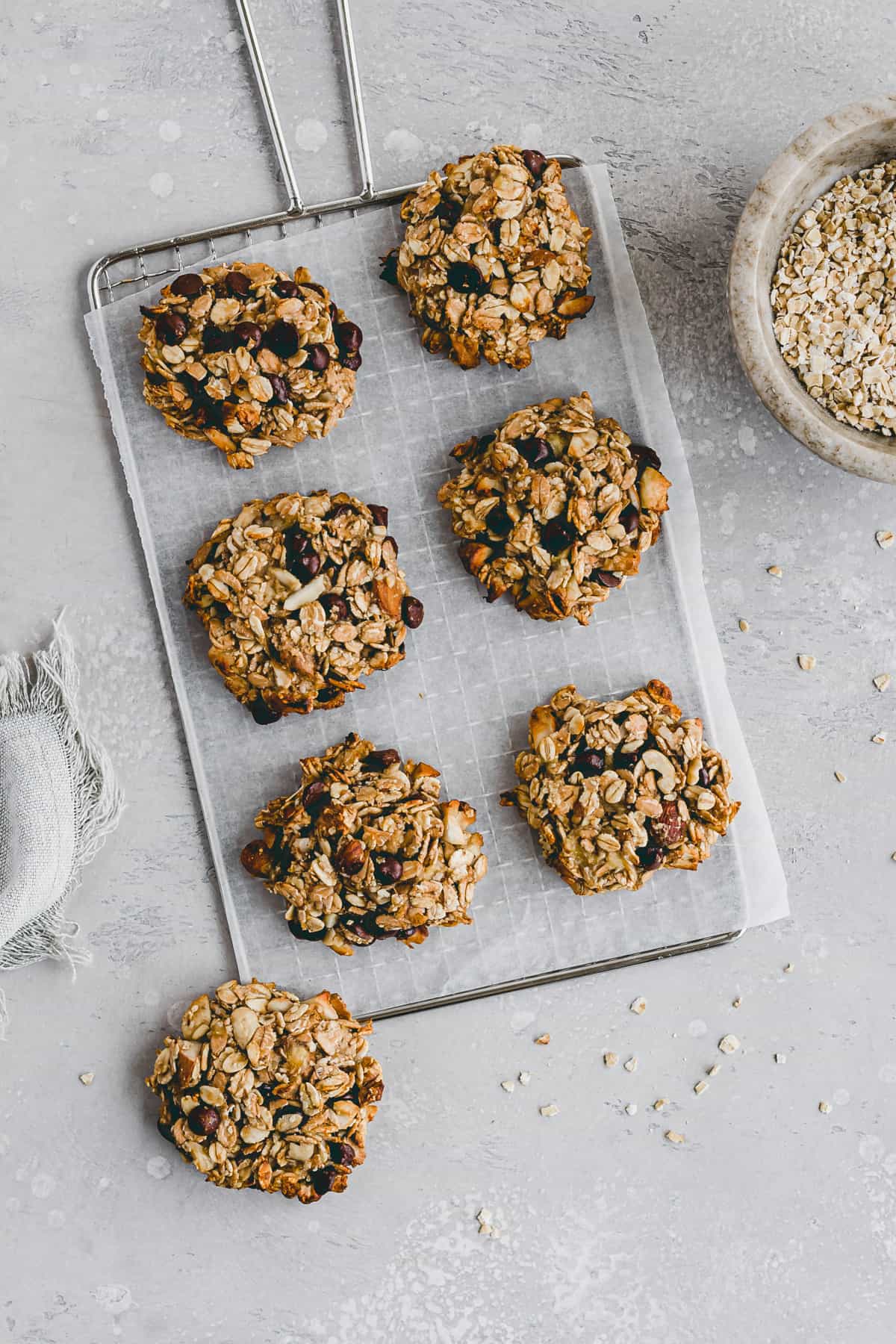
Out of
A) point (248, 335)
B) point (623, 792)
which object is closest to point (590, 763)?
point (623, 792)

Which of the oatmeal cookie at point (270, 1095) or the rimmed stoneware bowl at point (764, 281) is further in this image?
the oatmeal cookie at point (270, 1095)

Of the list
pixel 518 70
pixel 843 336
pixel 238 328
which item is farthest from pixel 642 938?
pixel 518 70

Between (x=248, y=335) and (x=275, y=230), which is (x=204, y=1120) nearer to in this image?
(x=248, y=335)

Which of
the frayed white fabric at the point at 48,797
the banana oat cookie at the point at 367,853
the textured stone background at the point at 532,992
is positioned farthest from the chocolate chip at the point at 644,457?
the frayed white fabric at the point at 48,797

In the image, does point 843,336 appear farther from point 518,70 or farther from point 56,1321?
point 56,1321

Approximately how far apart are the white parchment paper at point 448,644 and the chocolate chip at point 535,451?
142mm

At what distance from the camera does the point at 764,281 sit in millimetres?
1451

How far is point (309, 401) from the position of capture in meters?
1.57

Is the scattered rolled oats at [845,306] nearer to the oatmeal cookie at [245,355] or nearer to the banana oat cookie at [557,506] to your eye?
the banana oat cookie at [557,506]

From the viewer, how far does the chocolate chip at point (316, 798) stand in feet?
5.16

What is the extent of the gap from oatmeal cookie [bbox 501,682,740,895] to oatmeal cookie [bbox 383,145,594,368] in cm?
58

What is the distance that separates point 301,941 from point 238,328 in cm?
94

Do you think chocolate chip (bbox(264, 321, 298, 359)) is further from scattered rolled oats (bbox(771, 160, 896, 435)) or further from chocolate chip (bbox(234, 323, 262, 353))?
scattered rolled oats (bbox(771, 160, 896, 435))

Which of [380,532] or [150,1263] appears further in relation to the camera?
[150,1263]
